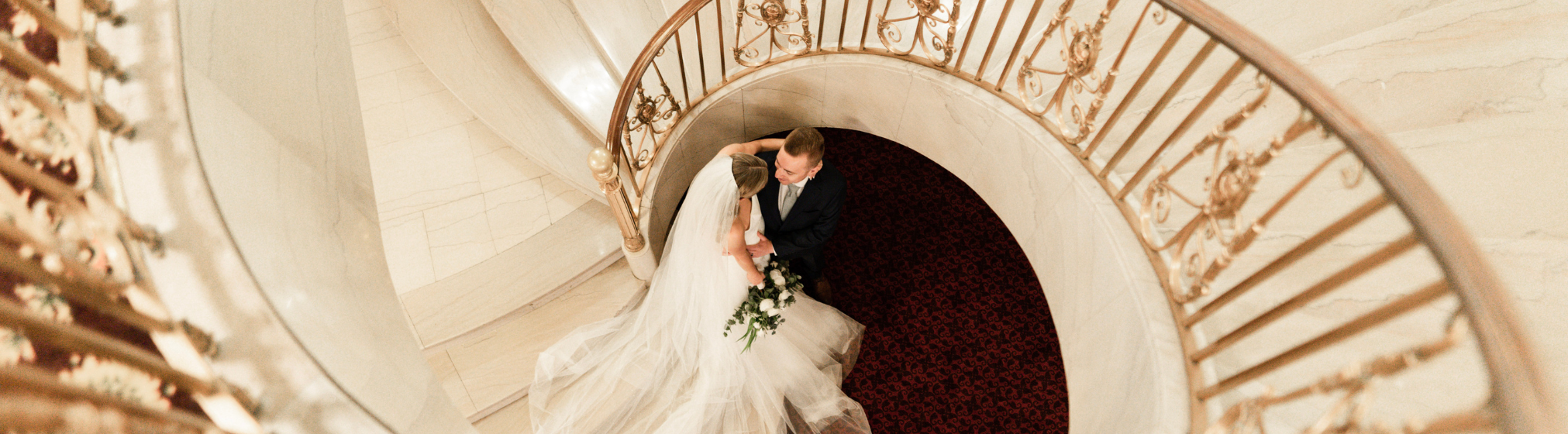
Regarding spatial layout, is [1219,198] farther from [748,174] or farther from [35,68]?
[35,68]

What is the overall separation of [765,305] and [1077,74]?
216 centimetres

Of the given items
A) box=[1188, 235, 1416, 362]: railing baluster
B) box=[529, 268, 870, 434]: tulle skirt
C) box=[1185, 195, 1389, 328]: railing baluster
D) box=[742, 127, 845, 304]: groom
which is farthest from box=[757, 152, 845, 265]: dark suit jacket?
box=[1188, 235, 1416, 362]: railing baluster

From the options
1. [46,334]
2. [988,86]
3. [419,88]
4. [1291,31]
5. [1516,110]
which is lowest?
[46,334]

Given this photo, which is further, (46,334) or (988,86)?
(988,86)

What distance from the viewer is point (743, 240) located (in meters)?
3.46

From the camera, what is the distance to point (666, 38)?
3.45 metres

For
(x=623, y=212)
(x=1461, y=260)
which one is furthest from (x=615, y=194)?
(x=1461, y=260)

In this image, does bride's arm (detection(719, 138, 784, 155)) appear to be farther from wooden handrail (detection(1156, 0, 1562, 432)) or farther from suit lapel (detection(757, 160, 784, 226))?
wooden handrail (detection(1156, 0, 1562, 432))

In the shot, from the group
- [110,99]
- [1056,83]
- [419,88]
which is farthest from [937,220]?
[110,99]

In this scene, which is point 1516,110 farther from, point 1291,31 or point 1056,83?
point 1056,83

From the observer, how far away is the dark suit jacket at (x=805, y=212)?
369cm

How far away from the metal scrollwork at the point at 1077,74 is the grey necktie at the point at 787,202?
1.38 m

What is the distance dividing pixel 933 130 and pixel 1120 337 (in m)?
1.84

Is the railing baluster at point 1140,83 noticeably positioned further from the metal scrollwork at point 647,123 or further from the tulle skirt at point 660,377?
the metal scrollwork at point 647,123
